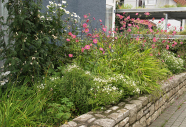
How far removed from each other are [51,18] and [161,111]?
3202 millimetres

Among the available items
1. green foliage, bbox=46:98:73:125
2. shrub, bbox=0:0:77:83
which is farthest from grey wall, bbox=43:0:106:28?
green foliage, bbox=46:98:73:125

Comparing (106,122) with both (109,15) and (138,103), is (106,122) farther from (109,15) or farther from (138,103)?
(109,15)

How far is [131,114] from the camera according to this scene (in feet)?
10.4

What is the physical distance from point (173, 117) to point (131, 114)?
1.62m

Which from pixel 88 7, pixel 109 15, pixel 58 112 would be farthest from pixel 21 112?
pixel 109 15

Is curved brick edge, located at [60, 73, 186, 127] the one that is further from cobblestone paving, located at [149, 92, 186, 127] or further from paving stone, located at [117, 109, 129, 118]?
cobblestone paving, located at [149, 92, 186, 127]

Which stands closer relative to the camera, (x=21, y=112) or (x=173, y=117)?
(x=21, y=112)

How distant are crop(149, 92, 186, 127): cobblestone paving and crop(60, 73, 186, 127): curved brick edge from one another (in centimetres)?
10

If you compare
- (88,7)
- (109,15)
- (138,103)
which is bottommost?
(138,103)

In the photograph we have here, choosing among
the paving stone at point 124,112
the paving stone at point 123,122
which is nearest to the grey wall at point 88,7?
the paving stone at point 124,112

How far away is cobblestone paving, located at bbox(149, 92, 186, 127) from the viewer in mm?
3918

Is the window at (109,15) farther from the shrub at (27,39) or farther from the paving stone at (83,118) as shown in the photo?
the paving stone at (83,118)

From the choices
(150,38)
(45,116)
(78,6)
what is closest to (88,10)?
(78,6)

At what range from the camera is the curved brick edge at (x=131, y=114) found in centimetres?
255
